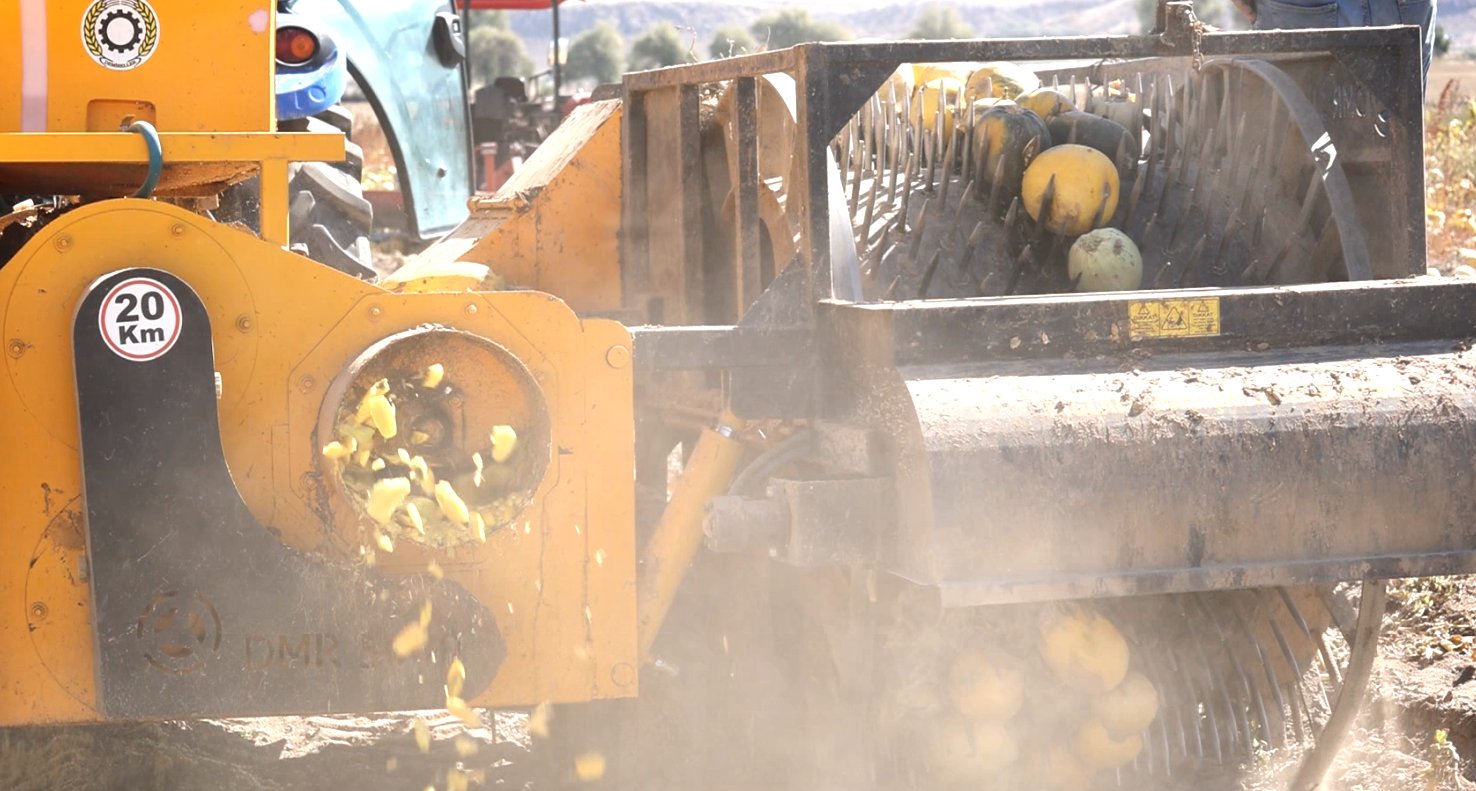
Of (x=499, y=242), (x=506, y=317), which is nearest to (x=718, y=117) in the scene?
(x=499, y=242)

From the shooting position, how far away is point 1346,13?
17.5 feet

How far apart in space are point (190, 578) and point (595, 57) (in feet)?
206

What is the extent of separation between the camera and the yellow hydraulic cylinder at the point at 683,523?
11.5 ft

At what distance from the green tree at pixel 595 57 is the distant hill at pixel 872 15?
3671 centimetres

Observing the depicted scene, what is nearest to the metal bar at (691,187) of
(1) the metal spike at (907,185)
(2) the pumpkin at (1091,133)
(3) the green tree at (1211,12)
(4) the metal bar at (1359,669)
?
(1) the metal spike at (907,185)

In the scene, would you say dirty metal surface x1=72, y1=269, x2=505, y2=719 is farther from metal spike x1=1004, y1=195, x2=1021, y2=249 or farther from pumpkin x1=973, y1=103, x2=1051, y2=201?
pumpkin x1=973, y1=103, x2=1051, y2=201

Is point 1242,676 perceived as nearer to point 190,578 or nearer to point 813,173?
point 813,173

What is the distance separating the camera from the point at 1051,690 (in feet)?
11.5

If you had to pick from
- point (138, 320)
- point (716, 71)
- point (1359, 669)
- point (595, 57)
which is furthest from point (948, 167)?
point (595, 57)

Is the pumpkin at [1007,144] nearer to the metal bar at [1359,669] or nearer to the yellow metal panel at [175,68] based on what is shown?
the metal bar at [1359,669]

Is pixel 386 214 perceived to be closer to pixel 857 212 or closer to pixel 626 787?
pixel 857 212

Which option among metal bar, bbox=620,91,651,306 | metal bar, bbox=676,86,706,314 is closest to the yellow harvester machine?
metal bar, bbox=676,86,706,314

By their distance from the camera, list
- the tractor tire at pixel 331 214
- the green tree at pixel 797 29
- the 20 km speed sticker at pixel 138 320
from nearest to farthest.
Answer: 1. the 20 km speed sticker at pixel 138 320
2. the tractor tire at pixel 331 214
3. the green tree at pixel 797 29

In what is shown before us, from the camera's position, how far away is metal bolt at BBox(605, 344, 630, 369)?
323 centimetres
